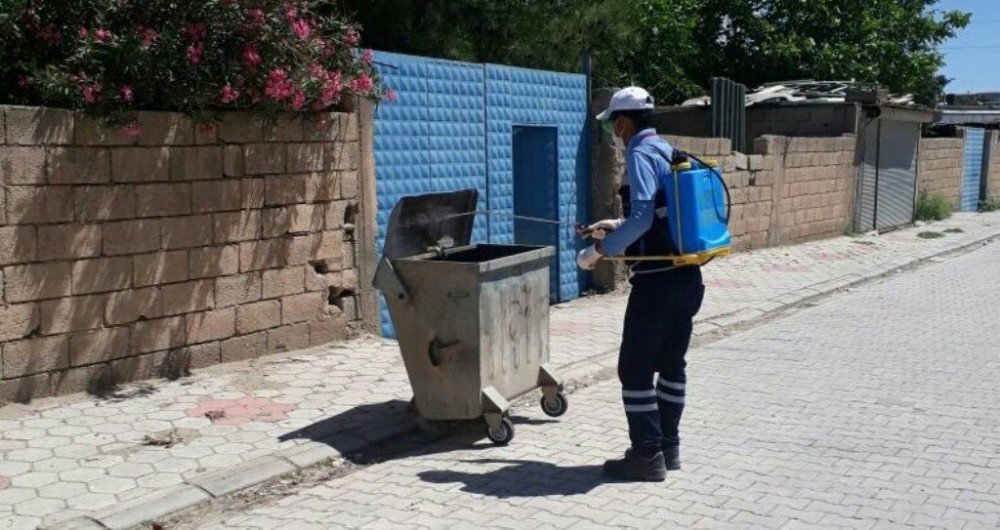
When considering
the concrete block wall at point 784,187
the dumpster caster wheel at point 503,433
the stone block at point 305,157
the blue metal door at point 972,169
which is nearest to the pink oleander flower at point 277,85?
the stone block at point 305,157

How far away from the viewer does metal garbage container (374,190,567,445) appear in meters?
6.07

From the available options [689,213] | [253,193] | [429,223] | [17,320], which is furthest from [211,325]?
[689,213]

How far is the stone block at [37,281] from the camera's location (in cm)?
627

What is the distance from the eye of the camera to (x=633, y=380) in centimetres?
550

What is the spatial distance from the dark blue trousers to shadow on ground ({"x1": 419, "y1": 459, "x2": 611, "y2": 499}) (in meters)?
0.35

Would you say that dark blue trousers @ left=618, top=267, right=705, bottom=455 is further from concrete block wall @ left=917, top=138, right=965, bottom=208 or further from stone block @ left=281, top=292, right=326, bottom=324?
concrete block wall @ left=917, top=138, right=965, bottom=208

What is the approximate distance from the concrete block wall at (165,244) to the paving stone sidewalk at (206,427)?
219mm

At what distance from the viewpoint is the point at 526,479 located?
220 inches

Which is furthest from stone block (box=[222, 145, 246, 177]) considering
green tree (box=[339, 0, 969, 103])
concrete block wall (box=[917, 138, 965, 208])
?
concrete block wall (box=[917, 138, 965, 208])

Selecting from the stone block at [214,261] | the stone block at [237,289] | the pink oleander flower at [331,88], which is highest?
the pink oleander flower at [331,88]

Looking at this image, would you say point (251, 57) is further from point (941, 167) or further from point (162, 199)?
point (941, 167)

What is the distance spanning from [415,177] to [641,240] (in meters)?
4.11

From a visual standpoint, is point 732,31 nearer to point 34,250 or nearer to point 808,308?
point 808,308

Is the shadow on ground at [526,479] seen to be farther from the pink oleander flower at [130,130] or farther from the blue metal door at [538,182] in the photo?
the blue metal door at [538,182]
